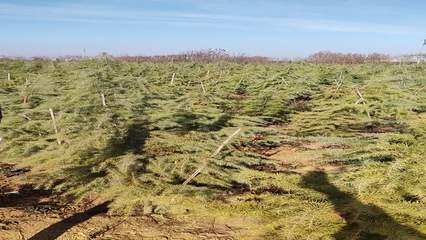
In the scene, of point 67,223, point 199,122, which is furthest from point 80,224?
point 199,122

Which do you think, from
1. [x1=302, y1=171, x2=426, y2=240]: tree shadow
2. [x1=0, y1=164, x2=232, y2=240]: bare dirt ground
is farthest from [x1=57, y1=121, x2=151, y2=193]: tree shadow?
[x1=302, y1=171, x2=426, y2=240]: tree shadow

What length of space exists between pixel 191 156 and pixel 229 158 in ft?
1.04

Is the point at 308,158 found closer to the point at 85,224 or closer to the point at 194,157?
the point at 194,157

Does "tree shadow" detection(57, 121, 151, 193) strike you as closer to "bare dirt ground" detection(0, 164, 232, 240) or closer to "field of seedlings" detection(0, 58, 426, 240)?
"field of seedlings" detection(0, 58, 426, 240)

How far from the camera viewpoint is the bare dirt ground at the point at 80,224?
522cm

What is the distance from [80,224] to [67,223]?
0.16 meters

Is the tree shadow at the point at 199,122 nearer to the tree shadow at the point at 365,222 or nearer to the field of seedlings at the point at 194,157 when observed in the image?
the field of seedlings at the point at 194,157

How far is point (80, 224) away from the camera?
217 inches

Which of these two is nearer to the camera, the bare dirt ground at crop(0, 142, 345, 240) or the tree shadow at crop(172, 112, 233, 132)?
the tree shadow at crop(172, 112, 233, 132)

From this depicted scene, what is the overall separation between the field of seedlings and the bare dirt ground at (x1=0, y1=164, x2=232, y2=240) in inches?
0.5

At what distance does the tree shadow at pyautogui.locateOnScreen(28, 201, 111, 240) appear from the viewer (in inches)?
205

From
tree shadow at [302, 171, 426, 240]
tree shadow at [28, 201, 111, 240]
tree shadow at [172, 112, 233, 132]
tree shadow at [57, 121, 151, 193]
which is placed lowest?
tree shadow at [28, 201, 111, 240]

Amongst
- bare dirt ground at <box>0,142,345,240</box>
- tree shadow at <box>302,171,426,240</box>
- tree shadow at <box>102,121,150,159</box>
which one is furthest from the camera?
bare dirt ground at <box>0,142,345,240</box>

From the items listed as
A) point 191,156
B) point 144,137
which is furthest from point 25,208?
point 191,156
